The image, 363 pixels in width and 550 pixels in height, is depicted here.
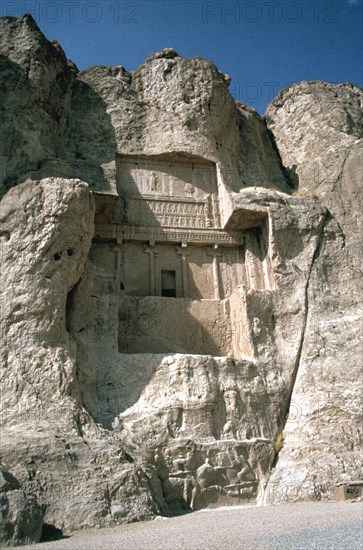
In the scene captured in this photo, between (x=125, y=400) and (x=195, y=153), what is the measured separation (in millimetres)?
9467

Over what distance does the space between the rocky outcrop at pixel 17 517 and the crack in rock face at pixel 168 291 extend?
3cm

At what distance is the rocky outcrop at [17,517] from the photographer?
8062 millimetres

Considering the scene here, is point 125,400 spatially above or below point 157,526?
above

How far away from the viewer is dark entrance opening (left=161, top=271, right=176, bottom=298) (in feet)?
58.1

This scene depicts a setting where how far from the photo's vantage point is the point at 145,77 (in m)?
20.8

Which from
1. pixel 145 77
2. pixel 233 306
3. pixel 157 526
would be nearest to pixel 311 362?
pixel 233 306

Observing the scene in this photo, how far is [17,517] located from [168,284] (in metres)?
10.4

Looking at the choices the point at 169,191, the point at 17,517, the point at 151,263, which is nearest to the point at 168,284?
the point at 151,263

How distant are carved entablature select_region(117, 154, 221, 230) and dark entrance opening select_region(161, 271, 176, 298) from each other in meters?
1.71

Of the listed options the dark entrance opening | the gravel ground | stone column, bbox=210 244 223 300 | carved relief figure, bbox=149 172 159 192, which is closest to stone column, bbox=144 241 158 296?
the dark entrance opening

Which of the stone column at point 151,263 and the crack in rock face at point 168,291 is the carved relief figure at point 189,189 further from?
the stone column at point 151,263

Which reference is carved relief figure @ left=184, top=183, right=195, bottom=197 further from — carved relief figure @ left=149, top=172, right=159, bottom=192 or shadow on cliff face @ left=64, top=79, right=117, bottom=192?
shadow on cliff face @ left=64, top=79, right=117, bottom=192

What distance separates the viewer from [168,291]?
1775 centimetres

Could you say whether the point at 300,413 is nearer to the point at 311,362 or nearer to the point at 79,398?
the point at 311,362
